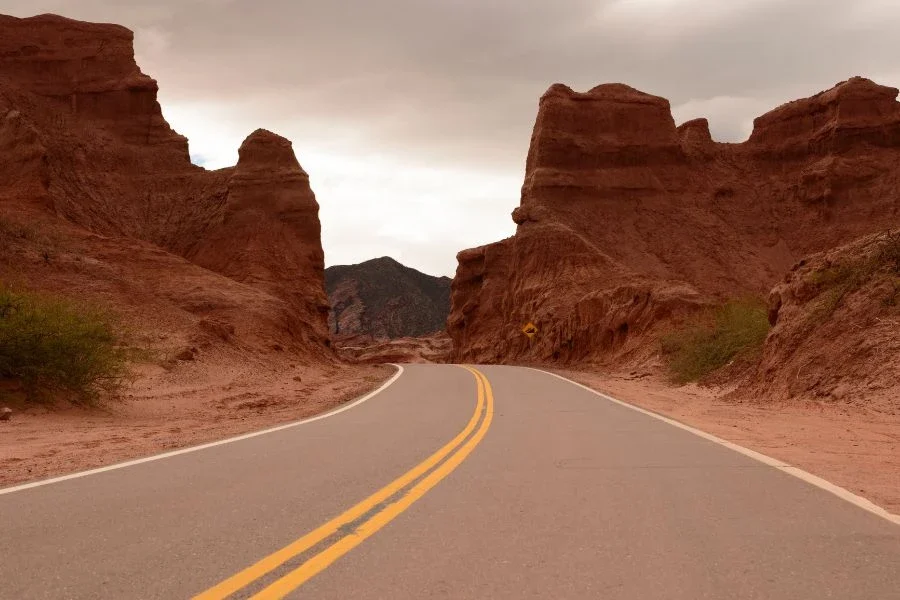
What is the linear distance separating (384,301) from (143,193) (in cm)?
9380

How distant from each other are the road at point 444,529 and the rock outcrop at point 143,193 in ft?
93.7

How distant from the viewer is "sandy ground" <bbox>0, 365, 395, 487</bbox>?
32.1ft

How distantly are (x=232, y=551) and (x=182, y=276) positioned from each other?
3597 cm

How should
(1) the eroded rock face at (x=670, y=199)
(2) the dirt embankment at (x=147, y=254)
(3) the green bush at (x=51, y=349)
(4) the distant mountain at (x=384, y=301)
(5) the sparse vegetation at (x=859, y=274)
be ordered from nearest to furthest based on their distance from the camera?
(2) the dirt embankment at (x=147, y=254)
(3) the green bush at (x=51, y=349)
(5) the sparse vegetation at (x=859, y=274)
(1) the eroded rock face at (x=670, y=199)
(4) the distant mountain at (x=384, y=301)

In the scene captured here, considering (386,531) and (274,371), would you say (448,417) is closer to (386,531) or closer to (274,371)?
(386,531)

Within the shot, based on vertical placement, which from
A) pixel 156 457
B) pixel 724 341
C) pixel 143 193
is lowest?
pixel 156 457

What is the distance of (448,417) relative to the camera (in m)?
14.7

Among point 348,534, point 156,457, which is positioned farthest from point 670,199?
point 348,534

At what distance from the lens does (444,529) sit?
5.81 metres

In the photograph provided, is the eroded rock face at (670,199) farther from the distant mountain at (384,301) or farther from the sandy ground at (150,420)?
the distant mountain at (384,301)

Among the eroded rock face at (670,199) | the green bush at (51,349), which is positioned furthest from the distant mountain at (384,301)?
the green bush at (51,349)

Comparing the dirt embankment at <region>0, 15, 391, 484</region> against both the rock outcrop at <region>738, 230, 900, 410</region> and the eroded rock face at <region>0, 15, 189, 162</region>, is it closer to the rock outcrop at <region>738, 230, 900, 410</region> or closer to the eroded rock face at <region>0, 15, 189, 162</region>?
the eroded rock face at <region>0, 15, 189, 162</region>

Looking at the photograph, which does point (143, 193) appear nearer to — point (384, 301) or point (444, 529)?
point (444, 529)

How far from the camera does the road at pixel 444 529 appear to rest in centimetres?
453
